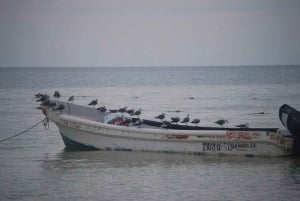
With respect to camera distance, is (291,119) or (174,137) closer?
(174,137)

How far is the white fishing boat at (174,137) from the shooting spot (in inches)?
925

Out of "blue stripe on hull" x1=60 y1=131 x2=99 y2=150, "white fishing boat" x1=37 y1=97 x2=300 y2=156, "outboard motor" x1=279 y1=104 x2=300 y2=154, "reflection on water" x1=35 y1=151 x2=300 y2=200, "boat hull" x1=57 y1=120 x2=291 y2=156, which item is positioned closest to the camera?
"reflection on water" x1=35 y1=151 x2=300 y2=200

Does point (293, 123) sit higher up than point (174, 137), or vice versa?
point (293, 123)

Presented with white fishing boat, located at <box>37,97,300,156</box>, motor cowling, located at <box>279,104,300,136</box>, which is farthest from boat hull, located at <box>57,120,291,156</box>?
motor cowling, located at <box>279,104,300,136</box>

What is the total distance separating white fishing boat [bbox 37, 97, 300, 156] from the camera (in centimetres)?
2348

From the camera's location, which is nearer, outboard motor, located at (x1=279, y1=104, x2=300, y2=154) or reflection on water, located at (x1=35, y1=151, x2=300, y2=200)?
reflection on water, located at (x1=35, y1=151, x2=300, y2=200)

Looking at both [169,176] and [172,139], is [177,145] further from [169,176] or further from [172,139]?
[169,176]

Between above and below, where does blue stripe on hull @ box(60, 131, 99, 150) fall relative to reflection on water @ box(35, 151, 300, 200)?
above

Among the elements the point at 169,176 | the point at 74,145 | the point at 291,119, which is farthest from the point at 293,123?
the point at 74,145

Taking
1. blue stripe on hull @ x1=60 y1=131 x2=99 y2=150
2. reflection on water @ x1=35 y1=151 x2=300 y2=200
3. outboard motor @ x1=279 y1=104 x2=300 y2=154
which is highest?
outboard motor @ x1=279 y1=104 x2=300 y2=154

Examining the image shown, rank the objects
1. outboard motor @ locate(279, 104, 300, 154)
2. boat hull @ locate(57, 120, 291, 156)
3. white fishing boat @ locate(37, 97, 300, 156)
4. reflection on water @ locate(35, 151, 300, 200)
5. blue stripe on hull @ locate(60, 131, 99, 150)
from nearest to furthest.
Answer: reflection on water @ locate(35, 151, 300, 200)
outboard motor @ locate(279, 104, 300, 154)
white fishing boat @ locate(37, 97, 300, 156)
boat hull @ locate(57, 120, 291, 156)
blue stripe on hull @ locate(60, 131, 99, 150)

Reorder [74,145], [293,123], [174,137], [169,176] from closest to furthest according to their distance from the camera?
[169,176] → [293,123] → [174,137] → [74,145]

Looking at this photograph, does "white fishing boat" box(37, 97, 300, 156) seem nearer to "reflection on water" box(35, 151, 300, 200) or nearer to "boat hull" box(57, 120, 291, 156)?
"boat hull" box(57, 120, 291, 156)

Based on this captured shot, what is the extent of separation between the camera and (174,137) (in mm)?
23984
